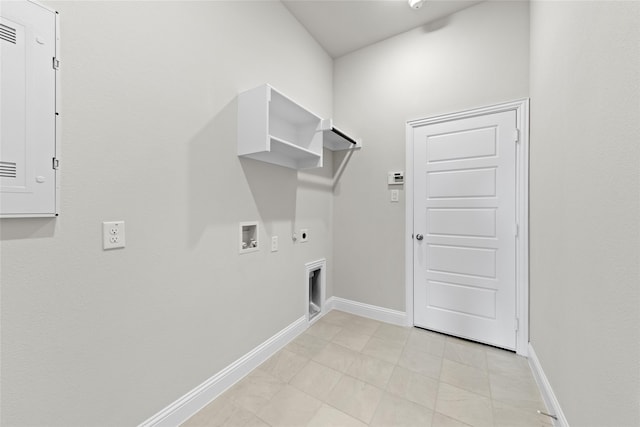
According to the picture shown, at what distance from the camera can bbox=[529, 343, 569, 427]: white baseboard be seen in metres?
1.25

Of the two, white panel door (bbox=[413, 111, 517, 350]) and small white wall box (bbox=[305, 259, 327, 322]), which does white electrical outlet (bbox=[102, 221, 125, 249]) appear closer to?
small white wall box (bbox=[305, 259, 327, 322])

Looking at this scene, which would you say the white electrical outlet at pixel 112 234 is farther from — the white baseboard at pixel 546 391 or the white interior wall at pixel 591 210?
the white baseboard at pixel 546 391

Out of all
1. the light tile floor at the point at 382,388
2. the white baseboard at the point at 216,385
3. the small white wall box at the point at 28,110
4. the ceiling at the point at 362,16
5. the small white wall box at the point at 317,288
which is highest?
the ceiling at the point at 362,16

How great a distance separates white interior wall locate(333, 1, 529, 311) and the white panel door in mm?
185

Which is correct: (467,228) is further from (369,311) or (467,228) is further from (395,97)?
(395,97)

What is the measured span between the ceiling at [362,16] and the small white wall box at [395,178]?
56.9 inches

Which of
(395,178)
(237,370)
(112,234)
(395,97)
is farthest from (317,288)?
(395,97)

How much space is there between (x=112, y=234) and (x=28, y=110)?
53cm

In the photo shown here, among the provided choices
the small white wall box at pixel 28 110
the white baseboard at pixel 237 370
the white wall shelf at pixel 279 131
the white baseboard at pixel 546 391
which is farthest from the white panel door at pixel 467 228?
the small white wall box at pixel 28 110

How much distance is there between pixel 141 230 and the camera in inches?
47.1

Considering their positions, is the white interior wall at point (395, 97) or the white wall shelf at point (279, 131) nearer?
the white wall shelf at point (279, 131)

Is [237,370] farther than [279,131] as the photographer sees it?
No

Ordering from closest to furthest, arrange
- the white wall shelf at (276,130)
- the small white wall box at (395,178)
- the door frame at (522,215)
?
the white wall shelf at (276,130) < the door frame at (522,215) < the small white wall box at (395,178)

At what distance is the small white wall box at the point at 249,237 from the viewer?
5.72 feet
